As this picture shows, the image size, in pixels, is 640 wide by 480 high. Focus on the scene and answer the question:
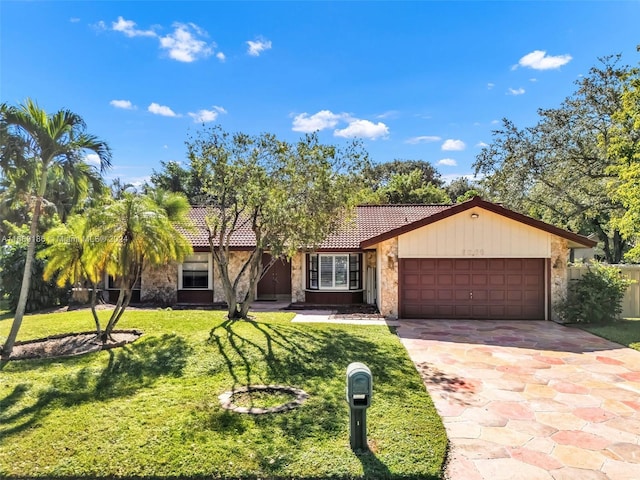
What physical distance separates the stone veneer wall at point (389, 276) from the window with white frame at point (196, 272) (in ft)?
27.5

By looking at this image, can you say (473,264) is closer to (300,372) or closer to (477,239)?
(477,239)

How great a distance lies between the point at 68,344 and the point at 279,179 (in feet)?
23.2

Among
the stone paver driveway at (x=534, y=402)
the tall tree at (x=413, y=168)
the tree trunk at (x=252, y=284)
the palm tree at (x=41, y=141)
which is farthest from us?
the tall tree at (x=413, y=168)

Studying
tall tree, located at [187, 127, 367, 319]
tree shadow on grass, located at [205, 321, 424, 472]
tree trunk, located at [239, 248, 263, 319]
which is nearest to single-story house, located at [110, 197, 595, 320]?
tall tree, located at [187, 127, 367, 319]

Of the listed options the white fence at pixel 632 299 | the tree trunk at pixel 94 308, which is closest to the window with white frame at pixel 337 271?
the tree trunk at pixel 94 308

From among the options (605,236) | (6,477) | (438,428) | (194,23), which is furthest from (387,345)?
(605,236)

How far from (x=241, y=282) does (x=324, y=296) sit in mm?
3779

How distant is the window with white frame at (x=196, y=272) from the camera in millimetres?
18438

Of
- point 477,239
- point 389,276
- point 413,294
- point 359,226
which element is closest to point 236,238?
point 359,226

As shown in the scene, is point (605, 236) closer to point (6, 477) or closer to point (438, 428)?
point (438, 428)

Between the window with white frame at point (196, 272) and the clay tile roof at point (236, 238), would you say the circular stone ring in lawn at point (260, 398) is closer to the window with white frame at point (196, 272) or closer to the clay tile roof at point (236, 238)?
the clay tile roof at point (236, 238)

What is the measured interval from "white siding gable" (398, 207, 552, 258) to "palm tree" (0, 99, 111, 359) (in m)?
10.1

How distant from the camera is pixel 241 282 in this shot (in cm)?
1800

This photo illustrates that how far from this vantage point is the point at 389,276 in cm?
1431
